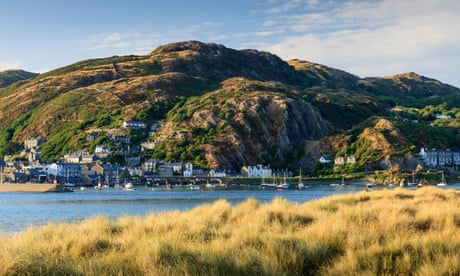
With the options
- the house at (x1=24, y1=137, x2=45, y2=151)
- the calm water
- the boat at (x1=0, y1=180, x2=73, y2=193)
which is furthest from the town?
the calm water

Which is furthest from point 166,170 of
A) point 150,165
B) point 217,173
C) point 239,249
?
point 239,249

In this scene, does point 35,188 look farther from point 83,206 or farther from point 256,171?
point 256,171

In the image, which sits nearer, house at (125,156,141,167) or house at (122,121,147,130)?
house at (125,156,141,167)

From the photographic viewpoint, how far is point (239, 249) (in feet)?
37.9

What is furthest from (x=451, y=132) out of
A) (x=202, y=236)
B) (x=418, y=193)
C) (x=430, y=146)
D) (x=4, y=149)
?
(x=202, y=236)

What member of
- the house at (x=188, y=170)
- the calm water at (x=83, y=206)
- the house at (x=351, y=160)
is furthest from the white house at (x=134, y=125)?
the calm water at (x=83, y=206)

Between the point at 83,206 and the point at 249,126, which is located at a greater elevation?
the point at 249,126

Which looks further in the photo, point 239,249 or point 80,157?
point 80,157

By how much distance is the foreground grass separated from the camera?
10.0 m

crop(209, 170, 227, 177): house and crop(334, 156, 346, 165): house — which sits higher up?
crop(334, 156, 346, 165): house

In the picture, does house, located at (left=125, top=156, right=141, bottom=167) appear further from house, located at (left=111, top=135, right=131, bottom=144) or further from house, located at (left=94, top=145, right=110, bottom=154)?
house, located at (left=111, top=135, right=131, bottom=144)

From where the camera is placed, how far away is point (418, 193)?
1114 inches

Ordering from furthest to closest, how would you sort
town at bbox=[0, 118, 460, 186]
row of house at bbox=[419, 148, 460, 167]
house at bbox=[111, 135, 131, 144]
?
house at bbox=[111, 135, 131, 144]
row of house at bbox=[419, 148, 460, 167]
town at bbox=[0, 118, 460, 186]

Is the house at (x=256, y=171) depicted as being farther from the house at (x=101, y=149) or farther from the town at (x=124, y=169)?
the house at (x=101, y=149)
